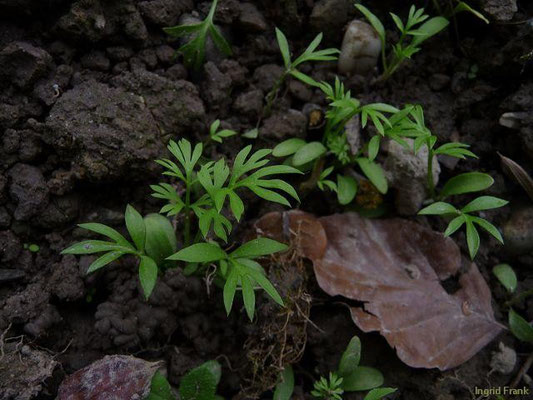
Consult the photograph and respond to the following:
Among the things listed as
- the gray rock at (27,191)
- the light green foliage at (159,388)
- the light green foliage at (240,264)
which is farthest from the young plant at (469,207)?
the gray rock at (27,191)

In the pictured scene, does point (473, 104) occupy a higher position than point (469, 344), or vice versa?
point (473, 104)

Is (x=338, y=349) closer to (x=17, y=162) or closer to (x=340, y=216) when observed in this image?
(x=340, y=216)

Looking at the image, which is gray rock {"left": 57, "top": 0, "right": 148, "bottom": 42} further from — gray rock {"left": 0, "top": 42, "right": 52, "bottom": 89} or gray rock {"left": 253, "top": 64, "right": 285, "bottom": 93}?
gray rock {"left": 253, "top": 64, "right": 285, "bottom": 93}

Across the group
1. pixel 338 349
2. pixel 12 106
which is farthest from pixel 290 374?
pixel 12 106

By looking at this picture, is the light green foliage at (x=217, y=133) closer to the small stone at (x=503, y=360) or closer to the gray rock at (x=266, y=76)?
the gray rock at (x=266, y=76)

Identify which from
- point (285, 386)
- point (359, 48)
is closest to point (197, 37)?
point (359, 48)

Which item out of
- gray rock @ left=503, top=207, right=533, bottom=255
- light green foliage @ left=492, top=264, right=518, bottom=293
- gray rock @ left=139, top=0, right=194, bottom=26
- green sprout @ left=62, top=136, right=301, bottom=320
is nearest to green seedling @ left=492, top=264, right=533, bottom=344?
light green foliage @ left=492, top=264, right=518, bottom=293

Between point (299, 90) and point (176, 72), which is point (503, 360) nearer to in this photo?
point (299, 90)
